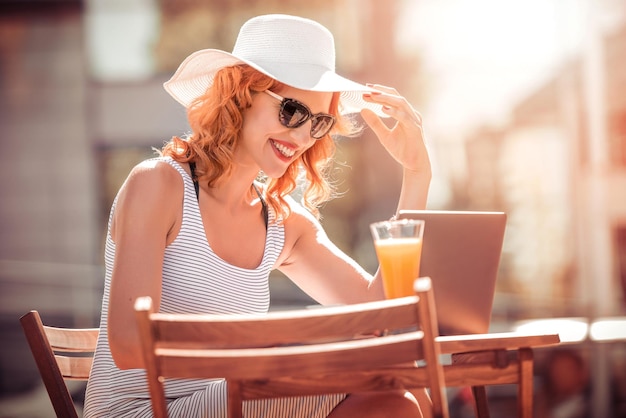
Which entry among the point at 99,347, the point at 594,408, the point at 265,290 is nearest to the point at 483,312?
the point at 265,290

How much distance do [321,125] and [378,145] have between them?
4.16 meters

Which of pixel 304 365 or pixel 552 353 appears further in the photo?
pixel 552 353

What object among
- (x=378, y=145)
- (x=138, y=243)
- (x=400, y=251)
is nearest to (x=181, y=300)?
(x=138, y=243)

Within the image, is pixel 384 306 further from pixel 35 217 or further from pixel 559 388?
pixel 35 217

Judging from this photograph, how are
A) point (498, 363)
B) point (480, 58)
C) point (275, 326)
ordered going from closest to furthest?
point (275, 326) → point (498, 363) → point (480, 58)

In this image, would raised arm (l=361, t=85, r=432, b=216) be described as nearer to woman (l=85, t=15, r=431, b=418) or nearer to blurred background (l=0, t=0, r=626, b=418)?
woman (l=85, t=15, r=431, b=418)

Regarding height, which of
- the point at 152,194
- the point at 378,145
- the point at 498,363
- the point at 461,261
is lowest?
the point at 378,145

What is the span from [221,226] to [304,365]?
90 centimetres

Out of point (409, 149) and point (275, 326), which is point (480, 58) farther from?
point (275, 326)

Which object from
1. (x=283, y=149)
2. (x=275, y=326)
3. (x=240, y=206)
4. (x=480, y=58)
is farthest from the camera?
(x=480, y=58)

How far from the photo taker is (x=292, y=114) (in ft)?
6.94

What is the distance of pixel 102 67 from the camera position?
6.39 m

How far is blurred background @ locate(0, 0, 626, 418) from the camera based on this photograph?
586cm

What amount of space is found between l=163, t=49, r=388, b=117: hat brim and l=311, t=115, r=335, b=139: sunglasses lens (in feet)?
0.26
